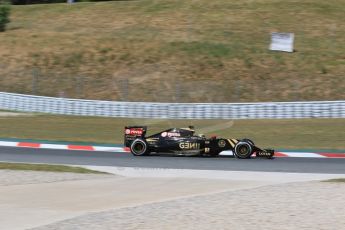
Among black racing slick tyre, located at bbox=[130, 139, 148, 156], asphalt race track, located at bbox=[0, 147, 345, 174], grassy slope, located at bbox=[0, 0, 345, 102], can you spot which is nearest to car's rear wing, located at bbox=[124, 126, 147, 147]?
black racing slick tyre, located at bbox=[130, 139, 148, 156]

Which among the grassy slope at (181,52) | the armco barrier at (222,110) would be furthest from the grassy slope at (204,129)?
the grassy slope at (181,52)

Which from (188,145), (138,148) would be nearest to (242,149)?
(188,145)

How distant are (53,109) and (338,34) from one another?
19.2 metres

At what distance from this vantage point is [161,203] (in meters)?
9.99

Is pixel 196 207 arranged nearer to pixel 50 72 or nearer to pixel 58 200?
pixel 58 200

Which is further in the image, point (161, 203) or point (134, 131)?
point (134, 131)

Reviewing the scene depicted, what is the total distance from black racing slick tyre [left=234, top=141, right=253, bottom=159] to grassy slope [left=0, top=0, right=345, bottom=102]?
1444 cm

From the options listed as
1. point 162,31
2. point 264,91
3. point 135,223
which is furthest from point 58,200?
point 162,31

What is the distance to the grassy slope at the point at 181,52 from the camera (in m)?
32.3

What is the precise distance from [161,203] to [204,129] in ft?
31.8

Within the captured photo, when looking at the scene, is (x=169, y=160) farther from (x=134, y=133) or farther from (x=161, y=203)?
(x=161, y=203)

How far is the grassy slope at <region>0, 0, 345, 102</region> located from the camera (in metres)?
32.3

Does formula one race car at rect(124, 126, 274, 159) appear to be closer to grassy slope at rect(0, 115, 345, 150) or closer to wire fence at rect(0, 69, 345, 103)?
grassy slope at rect(0, 115, 345, 150)

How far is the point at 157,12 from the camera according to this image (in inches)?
1742
